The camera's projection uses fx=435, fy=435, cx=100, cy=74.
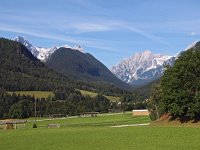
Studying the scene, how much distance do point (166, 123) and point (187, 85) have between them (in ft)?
25.0

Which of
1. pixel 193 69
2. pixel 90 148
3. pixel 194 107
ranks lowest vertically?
pixel 90 148

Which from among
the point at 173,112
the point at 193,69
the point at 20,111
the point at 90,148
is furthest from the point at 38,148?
the point at 20,111

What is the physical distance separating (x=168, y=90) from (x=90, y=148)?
34.0m

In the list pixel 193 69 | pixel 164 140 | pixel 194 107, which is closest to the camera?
pixel 164 140

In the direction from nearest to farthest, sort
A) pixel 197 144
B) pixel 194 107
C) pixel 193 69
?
pixel 197 144 < pixel 194 107 < pixel 193 69

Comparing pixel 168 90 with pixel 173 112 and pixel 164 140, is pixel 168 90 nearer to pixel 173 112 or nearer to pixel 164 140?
pixel 173 112

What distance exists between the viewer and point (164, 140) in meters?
42.0

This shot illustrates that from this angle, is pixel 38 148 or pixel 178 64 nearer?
pixel 38 148

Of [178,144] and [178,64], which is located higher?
[178,64]

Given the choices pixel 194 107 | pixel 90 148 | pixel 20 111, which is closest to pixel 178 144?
pixel 90 148

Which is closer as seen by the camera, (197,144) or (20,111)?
(197,144)

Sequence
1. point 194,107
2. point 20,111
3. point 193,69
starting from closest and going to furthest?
point 194,107 → point 193,69 → point 20,111

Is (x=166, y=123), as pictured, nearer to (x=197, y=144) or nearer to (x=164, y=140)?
(x=164, y=140)

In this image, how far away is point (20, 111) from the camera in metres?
197
